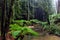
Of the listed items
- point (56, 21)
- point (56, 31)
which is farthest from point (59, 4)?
point (56, 31)

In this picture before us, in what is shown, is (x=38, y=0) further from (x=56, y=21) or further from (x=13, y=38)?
(x=13, y=38)

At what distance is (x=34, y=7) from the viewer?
28281 mm

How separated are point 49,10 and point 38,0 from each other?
2.88 metres

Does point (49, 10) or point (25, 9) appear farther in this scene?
point (49, 10)

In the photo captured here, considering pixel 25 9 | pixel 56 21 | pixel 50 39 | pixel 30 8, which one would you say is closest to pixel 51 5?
pixel 30 8

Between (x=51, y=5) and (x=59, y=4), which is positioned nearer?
(x=59, y=4)

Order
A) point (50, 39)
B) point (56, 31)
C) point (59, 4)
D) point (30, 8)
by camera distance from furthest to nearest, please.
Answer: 1. point (30, 8)
2. point (59, 4)
3. point (56, 31)
4. point (50, 39)

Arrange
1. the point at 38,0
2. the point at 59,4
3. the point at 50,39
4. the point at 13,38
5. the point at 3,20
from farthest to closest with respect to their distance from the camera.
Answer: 1. the point at 38,0
2. the point at 59,4
3. the point at 50,39
4. the point at 13,38
5. the point at 3,20

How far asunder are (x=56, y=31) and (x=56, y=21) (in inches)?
83.7

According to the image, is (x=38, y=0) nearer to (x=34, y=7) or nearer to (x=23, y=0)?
(x=34, y=7)

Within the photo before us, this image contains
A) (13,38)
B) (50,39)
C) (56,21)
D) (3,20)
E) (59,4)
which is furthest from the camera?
(59,4)

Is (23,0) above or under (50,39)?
above

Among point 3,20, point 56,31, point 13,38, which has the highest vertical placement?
point 3,20

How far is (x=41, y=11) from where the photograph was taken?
28922 millimetres
